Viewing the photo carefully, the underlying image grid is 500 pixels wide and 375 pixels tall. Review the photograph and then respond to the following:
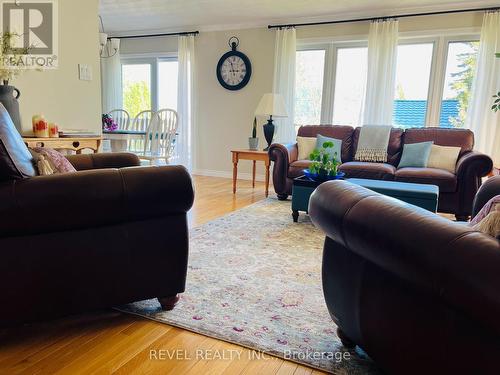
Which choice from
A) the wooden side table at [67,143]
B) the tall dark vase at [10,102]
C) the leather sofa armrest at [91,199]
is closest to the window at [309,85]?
the wooden side table at [67,143]

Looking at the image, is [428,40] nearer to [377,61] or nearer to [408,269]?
[377,61]

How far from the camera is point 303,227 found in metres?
3.20

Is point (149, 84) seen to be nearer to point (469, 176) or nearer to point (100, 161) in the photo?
point (100, 161)

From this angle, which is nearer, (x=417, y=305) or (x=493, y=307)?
(x=493, y=307)

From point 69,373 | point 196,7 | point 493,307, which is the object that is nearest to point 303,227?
point 69,373

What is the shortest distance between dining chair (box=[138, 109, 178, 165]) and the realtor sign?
1.50m

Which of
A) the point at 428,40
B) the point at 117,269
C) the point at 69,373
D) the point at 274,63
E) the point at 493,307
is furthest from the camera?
the point at 274,63

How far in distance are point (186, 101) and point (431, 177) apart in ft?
12.5

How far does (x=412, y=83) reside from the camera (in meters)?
4.69

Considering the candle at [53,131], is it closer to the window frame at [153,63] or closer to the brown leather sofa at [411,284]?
the brown leather sofa at [411,284]

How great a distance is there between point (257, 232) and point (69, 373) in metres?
1.86

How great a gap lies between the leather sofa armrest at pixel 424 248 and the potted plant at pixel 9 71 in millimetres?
2263

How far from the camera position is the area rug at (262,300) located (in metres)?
1.48

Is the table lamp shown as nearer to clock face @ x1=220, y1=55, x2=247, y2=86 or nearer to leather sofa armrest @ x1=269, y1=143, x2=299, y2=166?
Result: leather sofa armrest @ x1=269, y1=143, x2=299, y2=166
